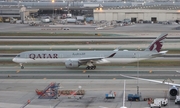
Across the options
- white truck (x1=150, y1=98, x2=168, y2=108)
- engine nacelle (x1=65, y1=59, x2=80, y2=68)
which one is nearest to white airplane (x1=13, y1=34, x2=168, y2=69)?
engine nacelle (x1=65, y1=59, x2=80, y2=68)

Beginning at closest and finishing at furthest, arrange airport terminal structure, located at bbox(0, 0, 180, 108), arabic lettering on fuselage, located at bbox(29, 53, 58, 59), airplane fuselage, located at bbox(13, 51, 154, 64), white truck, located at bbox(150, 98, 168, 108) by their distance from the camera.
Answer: white truck, located at bbox(150, 98, 168, 108)
airport terminal structure, located at bbox(0, 0, 180, 108)
airplane fuselage, located at bbox(13, 51, 154, 64)
arabic lettering on fuselage, located at bbox(29, 53, 58, 59)

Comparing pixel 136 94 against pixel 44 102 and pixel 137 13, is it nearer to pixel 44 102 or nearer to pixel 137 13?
pixel 44 102

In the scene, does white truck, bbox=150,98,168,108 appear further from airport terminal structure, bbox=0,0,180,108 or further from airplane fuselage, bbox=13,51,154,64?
airplane fuselage, bbox=13,51,154,64

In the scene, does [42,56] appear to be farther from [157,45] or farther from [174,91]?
[174,91]

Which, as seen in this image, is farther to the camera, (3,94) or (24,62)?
(24,62)

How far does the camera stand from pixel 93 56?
260ft

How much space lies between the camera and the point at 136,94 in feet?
189

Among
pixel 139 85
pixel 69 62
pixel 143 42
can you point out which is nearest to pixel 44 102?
pixel 139 85

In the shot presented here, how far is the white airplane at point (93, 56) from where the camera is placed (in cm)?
7825

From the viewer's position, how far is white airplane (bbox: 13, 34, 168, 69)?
78250 mm

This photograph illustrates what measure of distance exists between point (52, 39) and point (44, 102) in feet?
217

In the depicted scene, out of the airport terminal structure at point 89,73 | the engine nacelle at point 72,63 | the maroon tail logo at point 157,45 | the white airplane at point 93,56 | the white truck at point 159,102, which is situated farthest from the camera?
the maroon tail logo at point 157,45

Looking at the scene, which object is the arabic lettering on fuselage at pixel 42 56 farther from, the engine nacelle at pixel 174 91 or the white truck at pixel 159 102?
the white truck at pixel 159 102

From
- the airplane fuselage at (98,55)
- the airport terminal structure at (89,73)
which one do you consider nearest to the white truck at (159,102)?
the airport terminal structure at (89,73)
